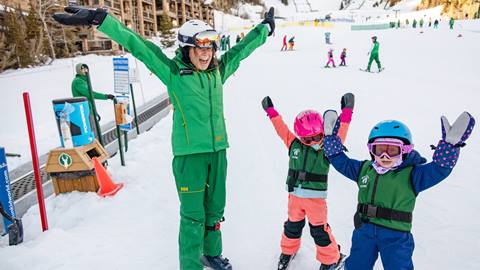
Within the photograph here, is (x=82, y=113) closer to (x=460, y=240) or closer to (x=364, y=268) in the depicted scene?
(x=364, y=268)

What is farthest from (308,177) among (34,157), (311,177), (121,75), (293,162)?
(121,75)

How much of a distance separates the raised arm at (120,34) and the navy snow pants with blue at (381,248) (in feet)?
6.28

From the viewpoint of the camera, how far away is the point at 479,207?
401 cm

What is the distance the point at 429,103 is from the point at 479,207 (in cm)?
629

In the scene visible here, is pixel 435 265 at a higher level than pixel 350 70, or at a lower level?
lower

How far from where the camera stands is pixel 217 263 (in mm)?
3059

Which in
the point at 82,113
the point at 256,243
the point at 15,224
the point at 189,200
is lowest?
the point at 256,243

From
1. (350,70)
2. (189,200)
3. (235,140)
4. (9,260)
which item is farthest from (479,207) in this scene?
(350,70)

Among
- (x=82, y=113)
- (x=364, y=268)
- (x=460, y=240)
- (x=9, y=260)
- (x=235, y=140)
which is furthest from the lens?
(x=235, y=140)

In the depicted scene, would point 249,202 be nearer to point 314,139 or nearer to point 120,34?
point 314,139

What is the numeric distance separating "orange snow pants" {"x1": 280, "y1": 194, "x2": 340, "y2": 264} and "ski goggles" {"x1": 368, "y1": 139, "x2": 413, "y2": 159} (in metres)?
0.76

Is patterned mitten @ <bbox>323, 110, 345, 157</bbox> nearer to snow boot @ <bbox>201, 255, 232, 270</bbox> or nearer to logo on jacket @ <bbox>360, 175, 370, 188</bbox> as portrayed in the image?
logo on jacket @ <bbox>360, 175, 370, 188</bbox>

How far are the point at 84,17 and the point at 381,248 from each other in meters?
2.70

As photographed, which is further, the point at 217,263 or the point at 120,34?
the point at 217,263
